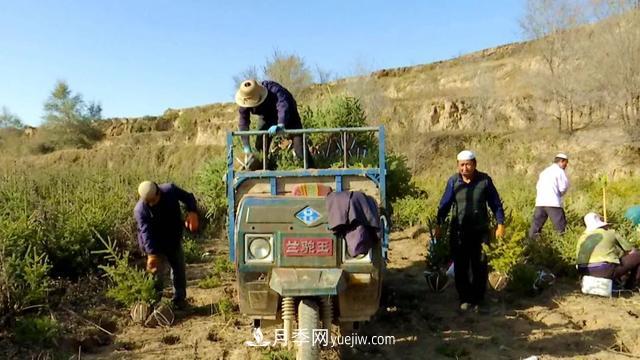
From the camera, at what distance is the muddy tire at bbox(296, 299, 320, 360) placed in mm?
3795

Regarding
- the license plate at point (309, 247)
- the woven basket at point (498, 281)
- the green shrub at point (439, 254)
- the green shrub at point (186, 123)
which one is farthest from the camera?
the green shrub at point (186, 123)

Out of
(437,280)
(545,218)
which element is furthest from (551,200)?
(437,280)

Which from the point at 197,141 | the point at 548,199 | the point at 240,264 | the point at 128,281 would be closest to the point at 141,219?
the point at 128,281

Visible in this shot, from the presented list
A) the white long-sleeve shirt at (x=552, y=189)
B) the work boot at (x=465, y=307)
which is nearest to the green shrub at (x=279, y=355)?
the work boot at (x=465, y=307)

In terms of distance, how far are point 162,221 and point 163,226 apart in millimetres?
59

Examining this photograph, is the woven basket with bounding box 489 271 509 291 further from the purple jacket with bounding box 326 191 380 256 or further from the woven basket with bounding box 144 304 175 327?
the woven basket with bounding box 144 304 175 327

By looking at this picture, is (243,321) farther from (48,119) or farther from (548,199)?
(48,119)

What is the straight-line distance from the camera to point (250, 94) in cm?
595

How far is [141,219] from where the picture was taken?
18.0 ft

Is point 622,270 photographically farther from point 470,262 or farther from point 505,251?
point 470,262

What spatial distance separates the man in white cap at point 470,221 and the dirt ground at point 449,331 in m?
0.29

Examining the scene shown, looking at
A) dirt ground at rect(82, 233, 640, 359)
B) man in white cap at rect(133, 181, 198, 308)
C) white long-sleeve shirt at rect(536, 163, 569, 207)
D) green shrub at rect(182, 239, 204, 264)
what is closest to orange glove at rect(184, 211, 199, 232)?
man in white cap at rect(133, 181, 198, 308)

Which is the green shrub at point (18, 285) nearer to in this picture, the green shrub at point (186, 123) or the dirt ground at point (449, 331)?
the dirt ground at point (449, 331)

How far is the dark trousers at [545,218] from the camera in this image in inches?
326
